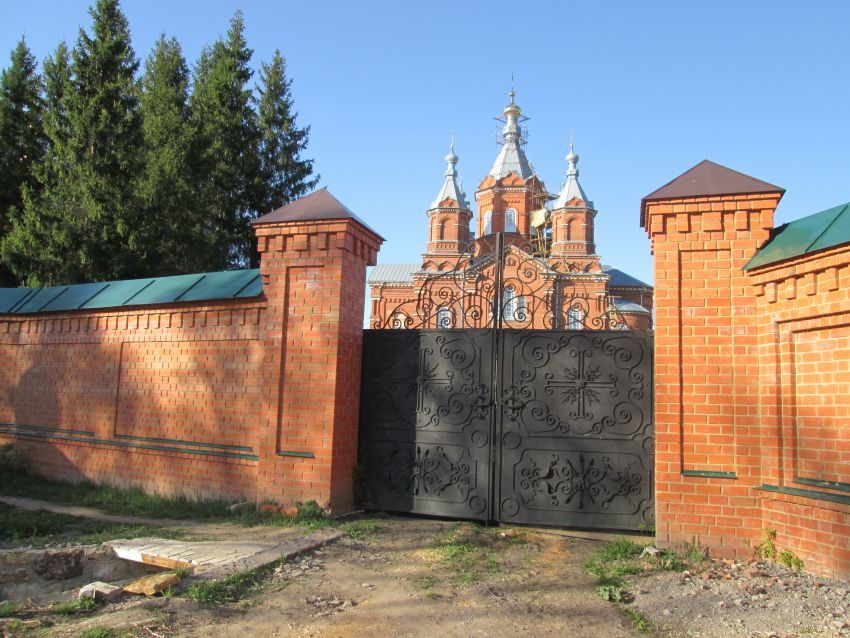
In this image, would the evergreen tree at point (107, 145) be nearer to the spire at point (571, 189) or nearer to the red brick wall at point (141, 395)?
the red brick wall at point (141, 395)

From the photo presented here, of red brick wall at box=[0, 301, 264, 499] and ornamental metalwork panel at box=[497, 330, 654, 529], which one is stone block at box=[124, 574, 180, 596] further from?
ornamental metalwork panel at box=[497, 330, 654, 529]

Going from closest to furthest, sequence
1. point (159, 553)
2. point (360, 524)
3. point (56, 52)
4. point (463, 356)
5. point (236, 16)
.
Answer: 1. point (159, 553)
2. point (360, 524)
3. point (463, 356)
4. point (56, 52)
5. point (236, 16)

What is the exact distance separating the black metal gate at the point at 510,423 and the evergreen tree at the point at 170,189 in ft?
30.6

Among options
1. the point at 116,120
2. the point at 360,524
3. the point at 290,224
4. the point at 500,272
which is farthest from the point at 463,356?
the point at 116,120

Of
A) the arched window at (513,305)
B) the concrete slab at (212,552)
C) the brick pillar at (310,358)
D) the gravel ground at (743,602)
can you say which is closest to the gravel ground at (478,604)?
the gravel ground at (743,602)

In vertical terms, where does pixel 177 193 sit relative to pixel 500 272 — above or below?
above

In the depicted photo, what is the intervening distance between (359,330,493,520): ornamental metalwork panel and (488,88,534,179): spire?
1263 inches

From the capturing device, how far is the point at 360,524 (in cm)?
527

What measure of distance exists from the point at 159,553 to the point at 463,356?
3.03 meters

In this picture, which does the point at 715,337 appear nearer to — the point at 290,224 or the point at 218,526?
the point at 290,224

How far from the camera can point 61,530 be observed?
5.43m

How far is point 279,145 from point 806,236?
1723 cm

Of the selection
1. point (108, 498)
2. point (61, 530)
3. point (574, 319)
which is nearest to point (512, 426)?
point (574, 319)

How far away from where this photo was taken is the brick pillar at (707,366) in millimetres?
4469
